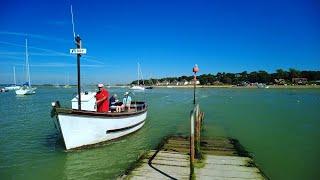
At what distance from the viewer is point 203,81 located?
198 m

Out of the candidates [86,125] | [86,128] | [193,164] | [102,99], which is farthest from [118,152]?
[193,164]

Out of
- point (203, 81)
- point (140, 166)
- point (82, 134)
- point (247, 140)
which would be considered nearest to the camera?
point (140, 166)

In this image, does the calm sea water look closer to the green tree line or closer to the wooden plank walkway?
the wooden plank walkway

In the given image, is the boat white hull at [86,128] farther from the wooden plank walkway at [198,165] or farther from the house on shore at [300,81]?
Answer: the house on shore at [300,81]

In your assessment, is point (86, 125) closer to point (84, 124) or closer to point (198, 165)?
point (84, 124)

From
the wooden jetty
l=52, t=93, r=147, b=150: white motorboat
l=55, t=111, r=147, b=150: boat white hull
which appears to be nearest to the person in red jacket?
l=52, t=93, r=147, b=150: white motorboat

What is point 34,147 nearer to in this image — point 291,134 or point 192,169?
point 192,169

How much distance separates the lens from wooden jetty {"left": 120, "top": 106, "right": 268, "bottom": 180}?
31.6 feet

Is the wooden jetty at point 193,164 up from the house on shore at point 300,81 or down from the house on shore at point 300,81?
down

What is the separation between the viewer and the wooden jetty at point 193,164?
379 inches

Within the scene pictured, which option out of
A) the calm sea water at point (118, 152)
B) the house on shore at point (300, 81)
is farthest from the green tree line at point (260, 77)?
the calm sea water at point (118, 152)

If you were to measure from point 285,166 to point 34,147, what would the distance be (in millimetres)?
12494

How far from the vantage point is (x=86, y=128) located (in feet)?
49.1

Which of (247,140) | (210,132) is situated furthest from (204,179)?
(210,132)
